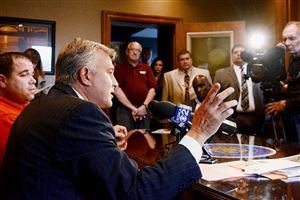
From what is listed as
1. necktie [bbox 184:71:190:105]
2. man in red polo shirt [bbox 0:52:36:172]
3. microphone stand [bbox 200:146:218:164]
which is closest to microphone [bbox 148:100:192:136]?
microphone stand [bbox 200:146:218:164]

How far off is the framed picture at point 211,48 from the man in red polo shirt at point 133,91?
0.88 m

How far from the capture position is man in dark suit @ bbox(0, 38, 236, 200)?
2.93 feet

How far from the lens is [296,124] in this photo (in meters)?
2.61

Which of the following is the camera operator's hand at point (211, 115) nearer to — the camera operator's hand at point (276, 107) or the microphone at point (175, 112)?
the microphone at point (175, 112)

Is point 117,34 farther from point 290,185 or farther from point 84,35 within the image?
point 290,185

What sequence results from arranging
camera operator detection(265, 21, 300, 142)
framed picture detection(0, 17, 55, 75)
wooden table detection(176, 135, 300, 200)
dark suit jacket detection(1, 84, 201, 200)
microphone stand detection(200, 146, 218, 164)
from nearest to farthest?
dark suit jacket detection(1, 84, 201, 200)
wooden table detection(176, 135, 300, 200)
microphone stand detection(200, 146, 218, 164)
camera operator detection(265, 21, 300, 142)
framed picture detection(0, 17, 55, 75)

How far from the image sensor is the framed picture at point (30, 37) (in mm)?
4035

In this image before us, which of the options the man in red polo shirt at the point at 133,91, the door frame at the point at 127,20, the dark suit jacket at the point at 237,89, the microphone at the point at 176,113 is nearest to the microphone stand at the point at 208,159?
the microphone at the point at 176,113

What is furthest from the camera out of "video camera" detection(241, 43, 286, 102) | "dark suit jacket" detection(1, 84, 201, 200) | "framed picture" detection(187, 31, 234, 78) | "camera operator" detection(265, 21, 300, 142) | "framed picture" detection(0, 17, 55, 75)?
"framed picture" detection(187, 31, 234, 78)

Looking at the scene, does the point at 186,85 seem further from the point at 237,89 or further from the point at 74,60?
the point at 74,60

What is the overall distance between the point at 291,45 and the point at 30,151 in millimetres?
2330

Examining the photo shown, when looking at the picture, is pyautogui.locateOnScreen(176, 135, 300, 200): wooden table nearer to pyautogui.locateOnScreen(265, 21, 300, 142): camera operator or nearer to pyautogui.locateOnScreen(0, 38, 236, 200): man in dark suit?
pyautogui.locateOnScreen(0, 38, 236, 200): man in dark suit

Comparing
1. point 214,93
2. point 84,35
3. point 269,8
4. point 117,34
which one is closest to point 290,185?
point 214,93

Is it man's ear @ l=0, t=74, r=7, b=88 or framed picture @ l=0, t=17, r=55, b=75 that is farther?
framed picture @ l=0, t=17, r=55, b=75
